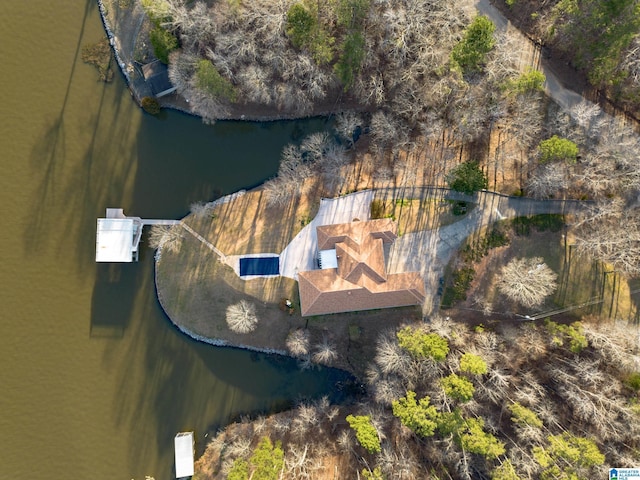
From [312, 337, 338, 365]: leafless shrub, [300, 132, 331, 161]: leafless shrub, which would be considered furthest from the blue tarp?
[300, 132, 331, 161]: leafless shrub

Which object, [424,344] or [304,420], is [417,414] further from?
[304,420]

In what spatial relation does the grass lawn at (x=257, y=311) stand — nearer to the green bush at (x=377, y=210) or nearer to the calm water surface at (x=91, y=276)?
the calm water surface at (x=91, y=276)

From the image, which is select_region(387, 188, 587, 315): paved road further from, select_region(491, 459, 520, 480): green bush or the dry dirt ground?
select_region(491, 459, 520, 480): green bush

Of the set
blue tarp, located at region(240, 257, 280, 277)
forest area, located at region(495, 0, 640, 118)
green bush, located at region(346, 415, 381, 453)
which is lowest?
green bush, located at region(346, 415, 381, 453)

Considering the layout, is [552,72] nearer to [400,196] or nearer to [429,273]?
[400,196]

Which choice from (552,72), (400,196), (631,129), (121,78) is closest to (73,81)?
(121,78)

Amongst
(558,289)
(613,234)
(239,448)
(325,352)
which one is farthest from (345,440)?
(613,234)
